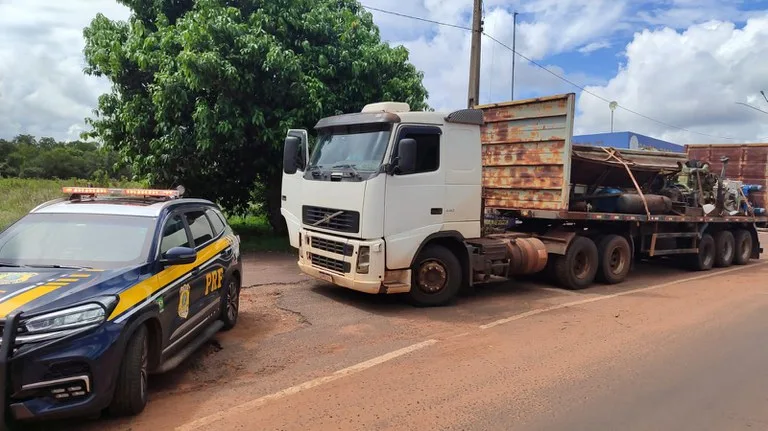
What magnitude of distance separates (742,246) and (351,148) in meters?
11.5

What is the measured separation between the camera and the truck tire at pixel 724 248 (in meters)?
13.0

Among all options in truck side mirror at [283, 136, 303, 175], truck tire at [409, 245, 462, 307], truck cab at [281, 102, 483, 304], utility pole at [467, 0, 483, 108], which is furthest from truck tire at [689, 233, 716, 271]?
truck side mirror at [283, 136, 303, 175]

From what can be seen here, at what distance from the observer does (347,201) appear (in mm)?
7211

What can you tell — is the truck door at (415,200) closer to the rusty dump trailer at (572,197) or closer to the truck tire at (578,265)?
the rusty dump trailer at (572,197)

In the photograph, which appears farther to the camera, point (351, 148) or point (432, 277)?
point (432, 277)

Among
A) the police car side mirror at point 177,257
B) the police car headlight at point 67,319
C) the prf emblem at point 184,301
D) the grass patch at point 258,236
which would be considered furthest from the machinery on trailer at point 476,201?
the grass patch at point 258,236

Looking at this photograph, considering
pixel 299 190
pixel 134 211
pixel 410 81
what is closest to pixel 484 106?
pixel 410 81

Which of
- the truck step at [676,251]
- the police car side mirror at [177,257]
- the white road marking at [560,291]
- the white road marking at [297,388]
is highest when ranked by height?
the police car side mirror at [177,257]

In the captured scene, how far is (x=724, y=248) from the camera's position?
13.2 m

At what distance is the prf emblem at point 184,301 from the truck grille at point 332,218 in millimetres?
2711

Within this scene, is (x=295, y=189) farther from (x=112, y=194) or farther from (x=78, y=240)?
(x=78, y=240)

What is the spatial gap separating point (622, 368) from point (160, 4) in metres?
12.2

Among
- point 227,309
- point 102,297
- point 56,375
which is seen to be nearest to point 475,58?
point 227,309

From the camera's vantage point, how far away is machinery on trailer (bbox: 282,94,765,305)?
7.18 m
